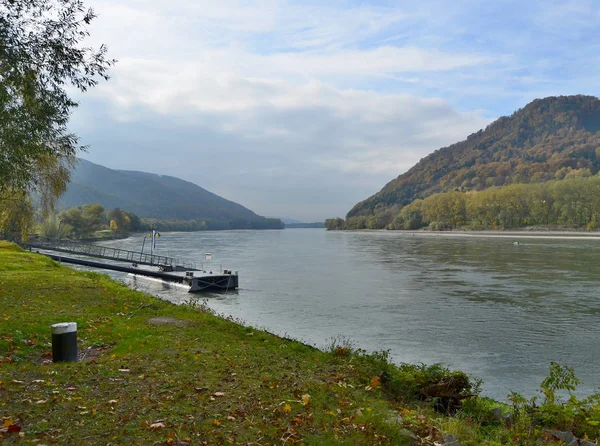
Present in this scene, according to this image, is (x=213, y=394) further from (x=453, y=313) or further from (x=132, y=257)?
(x=132, y=257)

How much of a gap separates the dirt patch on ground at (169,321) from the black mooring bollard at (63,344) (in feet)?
16.9

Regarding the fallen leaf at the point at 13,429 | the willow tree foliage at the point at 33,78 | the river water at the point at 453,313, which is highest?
the willow tree foliage at the point at 33,78

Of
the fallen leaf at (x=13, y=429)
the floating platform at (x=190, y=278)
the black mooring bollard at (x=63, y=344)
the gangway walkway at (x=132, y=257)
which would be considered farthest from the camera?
the gangway walkway at (x=132, y=257)

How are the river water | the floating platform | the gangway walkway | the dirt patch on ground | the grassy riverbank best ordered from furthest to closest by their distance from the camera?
the gangway walkway, the floating platform, the river water, the dirt patch on ground, the grassy riverbank

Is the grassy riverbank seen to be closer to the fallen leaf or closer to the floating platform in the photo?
the fallen leaf

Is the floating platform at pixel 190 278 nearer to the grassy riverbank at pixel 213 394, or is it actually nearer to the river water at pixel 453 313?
the river water at pixel 453 313

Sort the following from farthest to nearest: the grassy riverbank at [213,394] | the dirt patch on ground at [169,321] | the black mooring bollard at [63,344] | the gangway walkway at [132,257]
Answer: the gangway walkway at [132,257], the dirt patch on ground at [169,321], the black mooring bollard at [63,344], the grassy riverbank at [213,394]

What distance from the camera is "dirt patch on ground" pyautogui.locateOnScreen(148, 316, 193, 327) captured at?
15133 millimetres

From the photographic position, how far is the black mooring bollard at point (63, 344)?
382 inches

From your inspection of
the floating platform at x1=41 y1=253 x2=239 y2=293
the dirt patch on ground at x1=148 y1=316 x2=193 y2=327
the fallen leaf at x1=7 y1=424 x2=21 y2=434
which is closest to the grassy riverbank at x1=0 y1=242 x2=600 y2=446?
the fallen leaf at x1=7 y1=424 x2=21 y2=434

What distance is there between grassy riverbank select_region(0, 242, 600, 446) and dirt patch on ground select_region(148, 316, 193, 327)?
884 millimetres

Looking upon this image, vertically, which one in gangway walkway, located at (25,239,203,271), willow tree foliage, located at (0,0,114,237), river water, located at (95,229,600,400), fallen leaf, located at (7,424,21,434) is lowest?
river water, located at (95,229,600,400)

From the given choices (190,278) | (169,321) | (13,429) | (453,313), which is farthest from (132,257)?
(13,429)

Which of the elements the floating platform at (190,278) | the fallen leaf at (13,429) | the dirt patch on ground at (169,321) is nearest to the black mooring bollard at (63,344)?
the fallen leaf at (13,429)
